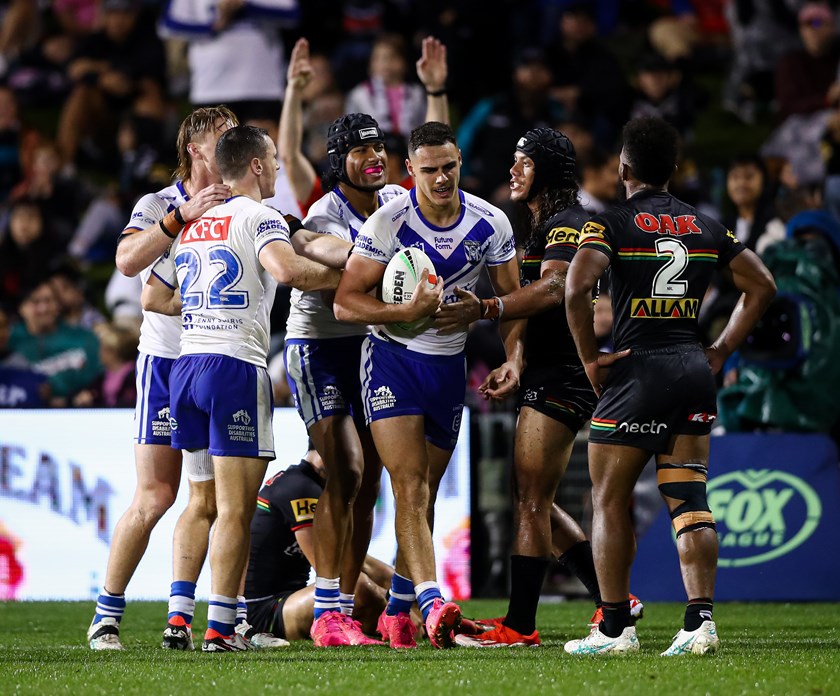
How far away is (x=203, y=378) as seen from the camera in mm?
6355

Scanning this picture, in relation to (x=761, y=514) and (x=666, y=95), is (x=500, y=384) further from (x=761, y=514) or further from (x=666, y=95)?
(x=666, y=95)

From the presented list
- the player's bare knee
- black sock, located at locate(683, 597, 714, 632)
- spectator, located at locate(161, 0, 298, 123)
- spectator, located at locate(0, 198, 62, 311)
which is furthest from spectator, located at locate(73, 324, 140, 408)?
black sock, located at locate(683, 597, 714, 632)

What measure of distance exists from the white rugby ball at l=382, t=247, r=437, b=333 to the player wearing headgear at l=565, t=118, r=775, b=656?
781 millimetres

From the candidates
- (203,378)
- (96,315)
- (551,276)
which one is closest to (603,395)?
(551,276)

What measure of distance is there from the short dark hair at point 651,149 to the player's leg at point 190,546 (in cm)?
247

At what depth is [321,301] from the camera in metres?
7.19

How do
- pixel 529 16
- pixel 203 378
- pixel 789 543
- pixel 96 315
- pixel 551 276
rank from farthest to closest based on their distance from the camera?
pixel 529 16 → pixel 96 315 → pixel 789 543 → pixel 551 276 → pixel 203 378

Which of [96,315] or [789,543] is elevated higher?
[96,315]

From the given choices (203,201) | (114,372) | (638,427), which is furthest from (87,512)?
(638,427)

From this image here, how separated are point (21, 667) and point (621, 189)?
3.53 metres

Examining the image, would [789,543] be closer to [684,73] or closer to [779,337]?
[779,337]

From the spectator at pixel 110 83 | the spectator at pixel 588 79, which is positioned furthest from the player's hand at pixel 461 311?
the spectator at pixel 110 83

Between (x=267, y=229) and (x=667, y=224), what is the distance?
1.87 m

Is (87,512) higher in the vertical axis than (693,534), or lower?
lower
